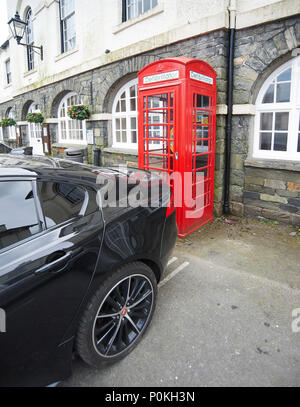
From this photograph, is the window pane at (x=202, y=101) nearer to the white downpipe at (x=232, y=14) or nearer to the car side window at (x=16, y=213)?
the white downpipe at (x=232, y=14)

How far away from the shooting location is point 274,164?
5.27 meters

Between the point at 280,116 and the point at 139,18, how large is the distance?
4.58m

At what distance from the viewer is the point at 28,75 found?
547 inches

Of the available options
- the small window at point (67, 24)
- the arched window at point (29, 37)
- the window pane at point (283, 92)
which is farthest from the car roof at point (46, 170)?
the arched window at point (29, 37)

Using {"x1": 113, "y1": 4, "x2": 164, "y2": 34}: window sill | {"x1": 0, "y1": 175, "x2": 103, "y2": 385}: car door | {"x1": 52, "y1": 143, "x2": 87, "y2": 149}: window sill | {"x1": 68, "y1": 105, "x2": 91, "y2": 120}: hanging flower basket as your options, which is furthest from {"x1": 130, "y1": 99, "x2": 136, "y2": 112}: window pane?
{"x1": 0, "y1": 175, "x2": 103, "y2": 385}: car door

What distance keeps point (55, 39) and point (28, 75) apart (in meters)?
3.54

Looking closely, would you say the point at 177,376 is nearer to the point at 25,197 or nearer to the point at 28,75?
the point at 25,197

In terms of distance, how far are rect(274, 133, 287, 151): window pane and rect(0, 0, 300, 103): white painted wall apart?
6.57 feet

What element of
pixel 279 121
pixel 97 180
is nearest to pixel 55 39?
pixel 279 121

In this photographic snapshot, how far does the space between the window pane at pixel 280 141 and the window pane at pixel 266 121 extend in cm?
23

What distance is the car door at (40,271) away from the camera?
1.70 metres

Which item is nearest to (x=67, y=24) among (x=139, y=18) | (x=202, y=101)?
(x=139, y=18)
